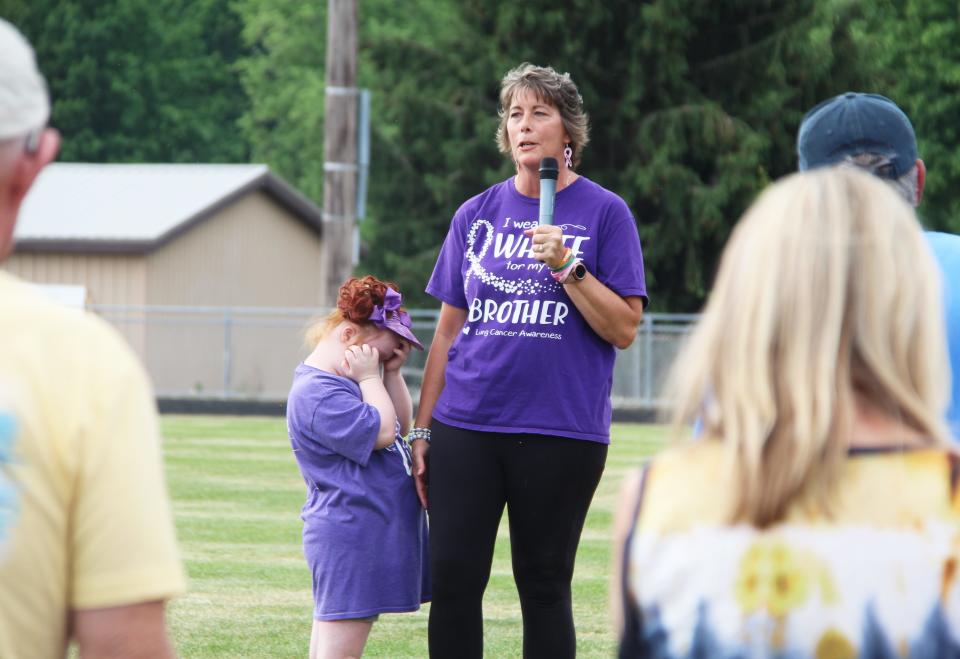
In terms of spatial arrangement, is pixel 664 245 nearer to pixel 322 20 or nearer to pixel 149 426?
pixel 322 20

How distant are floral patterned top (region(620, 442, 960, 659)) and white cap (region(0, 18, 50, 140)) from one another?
964 millimetres

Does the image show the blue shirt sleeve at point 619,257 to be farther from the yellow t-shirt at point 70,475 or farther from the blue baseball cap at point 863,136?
the yellow t-shirt at point 70,475

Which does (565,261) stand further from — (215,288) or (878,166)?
(215,288)

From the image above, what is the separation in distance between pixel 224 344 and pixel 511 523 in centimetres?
2589

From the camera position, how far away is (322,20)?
166ft

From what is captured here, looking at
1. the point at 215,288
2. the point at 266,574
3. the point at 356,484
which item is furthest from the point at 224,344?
the point at 356,484

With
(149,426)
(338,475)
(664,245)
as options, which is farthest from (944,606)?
(664,245)

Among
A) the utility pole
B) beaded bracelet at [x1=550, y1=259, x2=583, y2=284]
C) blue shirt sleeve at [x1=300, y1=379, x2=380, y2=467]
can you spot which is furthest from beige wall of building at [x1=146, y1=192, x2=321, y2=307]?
beaded bracelet at [x1=550, y1=259, x2=583, y2=284]

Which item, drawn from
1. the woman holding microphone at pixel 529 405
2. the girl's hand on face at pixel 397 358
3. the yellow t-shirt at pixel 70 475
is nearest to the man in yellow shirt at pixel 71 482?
the yellow t-shirt at pixel 70 475

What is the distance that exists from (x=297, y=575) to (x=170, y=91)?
156 ft

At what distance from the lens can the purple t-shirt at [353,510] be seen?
17.0 ft

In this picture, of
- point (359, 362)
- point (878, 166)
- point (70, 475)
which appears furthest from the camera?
point (359, 362)

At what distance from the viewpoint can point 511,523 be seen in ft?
16.4

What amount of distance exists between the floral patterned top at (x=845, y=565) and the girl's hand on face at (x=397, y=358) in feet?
11.3
